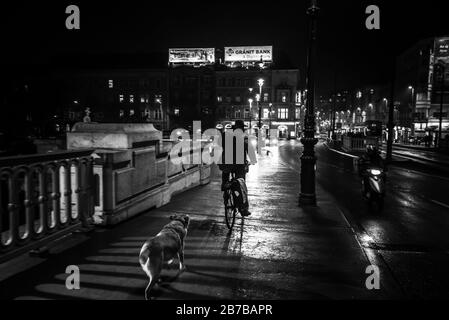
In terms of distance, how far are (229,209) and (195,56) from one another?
7755 cm

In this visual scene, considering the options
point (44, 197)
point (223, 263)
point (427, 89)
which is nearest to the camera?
point (44, 197)

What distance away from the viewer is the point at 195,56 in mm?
81375

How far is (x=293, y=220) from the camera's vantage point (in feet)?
25.7

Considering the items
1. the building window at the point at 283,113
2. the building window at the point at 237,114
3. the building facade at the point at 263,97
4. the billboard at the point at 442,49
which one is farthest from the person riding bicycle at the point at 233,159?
the building window at the point at 237,114

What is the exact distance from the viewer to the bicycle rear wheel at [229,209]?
7.06 meters

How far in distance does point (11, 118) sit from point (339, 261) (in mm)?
60214

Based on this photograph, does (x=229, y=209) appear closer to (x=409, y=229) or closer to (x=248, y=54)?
(x=409, y=229)

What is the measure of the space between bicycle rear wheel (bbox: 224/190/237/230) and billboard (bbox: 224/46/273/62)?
241 feet

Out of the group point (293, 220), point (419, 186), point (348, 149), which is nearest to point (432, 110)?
point (348, 149)

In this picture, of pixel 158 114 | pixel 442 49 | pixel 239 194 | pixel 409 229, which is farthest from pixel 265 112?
pixel 239 194

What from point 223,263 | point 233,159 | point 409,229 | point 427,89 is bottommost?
point 409,229

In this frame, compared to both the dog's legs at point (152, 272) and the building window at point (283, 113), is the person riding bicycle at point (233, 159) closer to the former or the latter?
the dog's legs at point (152, 272)
